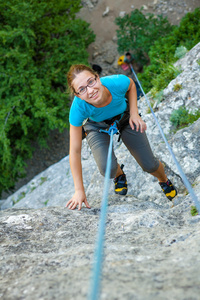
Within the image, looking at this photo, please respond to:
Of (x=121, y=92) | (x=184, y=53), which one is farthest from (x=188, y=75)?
(x=121, y=92)

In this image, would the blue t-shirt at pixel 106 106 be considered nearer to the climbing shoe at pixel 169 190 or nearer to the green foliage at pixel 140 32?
the climbing shoe at pixel 169 190

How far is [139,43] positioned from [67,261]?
8.17 meters

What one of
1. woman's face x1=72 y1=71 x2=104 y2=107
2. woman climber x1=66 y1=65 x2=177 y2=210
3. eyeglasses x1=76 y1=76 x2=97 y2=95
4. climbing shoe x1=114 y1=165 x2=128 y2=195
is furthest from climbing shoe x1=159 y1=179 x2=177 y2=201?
eyeglasses x1=76 y1=76 x2=97 y2=95

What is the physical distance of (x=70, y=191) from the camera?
517cm

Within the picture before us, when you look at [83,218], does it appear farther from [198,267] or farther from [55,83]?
[55,83]

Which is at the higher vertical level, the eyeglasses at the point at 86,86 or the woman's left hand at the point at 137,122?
the eyeglasses at the point at 86,86

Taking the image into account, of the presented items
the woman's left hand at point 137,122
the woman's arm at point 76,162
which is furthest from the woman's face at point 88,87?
the woman's left hand at point 137,122

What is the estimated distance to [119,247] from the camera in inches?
65.0

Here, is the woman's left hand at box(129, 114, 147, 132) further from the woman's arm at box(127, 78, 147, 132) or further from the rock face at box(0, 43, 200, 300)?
the rock face at box(0, 43, 200, 300)

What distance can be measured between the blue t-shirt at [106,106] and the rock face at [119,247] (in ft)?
2.96

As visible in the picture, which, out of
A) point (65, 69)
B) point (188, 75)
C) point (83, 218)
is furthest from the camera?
point (65, 69)

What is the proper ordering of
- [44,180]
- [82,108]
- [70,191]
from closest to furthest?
[82,108]
[70,191]
[44,180]

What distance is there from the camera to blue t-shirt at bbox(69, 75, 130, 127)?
8.19 ft

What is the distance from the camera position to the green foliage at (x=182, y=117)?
4081mm
